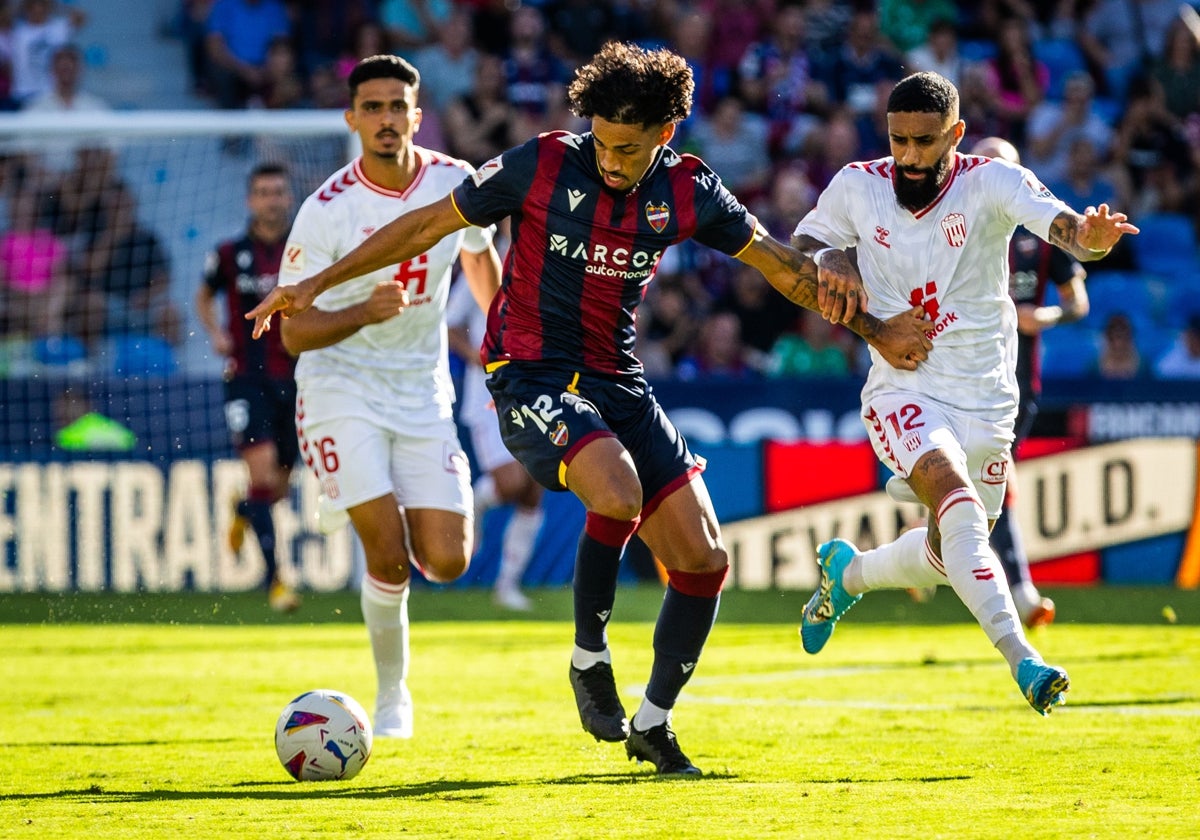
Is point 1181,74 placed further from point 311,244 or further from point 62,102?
point 311,244

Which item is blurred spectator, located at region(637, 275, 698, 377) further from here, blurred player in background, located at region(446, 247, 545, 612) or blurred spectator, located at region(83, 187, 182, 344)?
blurred spectator, located at region(83, 187, 182, 344)

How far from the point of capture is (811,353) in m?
15.8

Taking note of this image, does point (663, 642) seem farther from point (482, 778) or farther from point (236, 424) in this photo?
point (236, 424)

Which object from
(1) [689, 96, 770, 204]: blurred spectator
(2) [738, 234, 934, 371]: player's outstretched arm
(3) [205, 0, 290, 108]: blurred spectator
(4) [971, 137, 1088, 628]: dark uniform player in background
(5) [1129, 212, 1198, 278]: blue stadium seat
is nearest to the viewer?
(2) [738, 234, 934, 371]: player's outstretched arm

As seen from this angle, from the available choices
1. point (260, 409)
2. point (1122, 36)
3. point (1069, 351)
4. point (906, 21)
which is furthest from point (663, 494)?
point (1122, 36)

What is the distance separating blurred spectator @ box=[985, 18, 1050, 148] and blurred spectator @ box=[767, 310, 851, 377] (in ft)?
13.9

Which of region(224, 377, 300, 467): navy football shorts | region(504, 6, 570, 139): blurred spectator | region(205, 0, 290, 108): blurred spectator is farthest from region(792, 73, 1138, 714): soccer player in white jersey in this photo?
region(205, 0, 290, 108): blurred spectator

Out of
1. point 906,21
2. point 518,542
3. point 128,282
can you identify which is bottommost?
point 518,542

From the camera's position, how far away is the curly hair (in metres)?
6.33

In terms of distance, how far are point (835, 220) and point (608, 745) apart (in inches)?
92.4

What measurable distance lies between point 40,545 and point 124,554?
0.67m

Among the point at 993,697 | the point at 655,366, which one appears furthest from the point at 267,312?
the point at 655,366

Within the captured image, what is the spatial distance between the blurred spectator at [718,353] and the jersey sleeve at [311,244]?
7835mm

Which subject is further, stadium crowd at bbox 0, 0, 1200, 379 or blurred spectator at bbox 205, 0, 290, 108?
blurred spectator at bbox 205, 0, 290, 108
